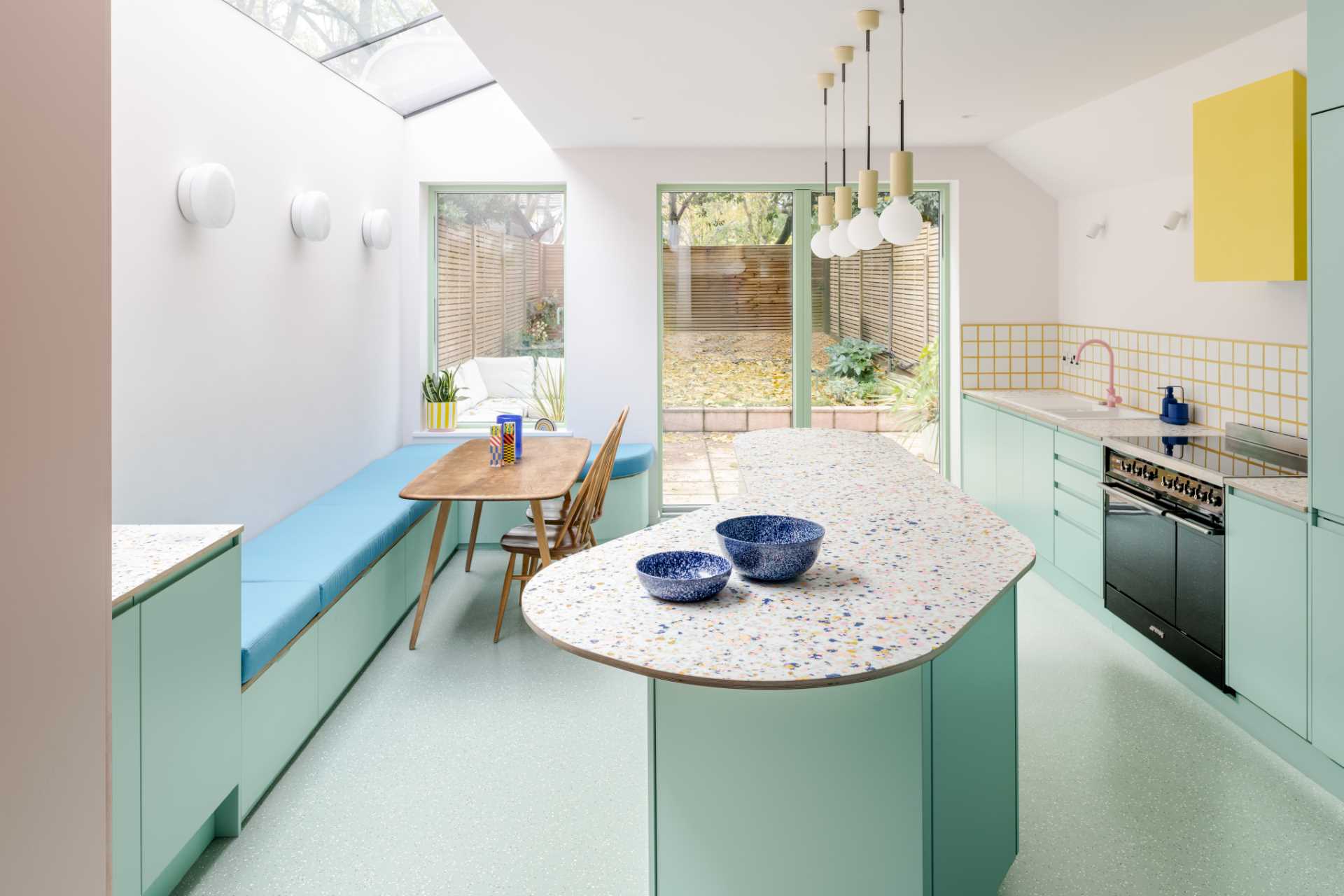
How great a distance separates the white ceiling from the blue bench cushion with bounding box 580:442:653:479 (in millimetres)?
1857

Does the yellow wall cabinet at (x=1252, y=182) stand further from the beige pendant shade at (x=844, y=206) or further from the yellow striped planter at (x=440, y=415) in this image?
the yellow striped planter at (x=440, y=415)

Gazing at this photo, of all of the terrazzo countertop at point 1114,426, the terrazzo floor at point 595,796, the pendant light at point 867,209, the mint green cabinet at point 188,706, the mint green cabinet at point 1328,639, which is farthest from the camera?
the terrazzo countertop at point 1114,426

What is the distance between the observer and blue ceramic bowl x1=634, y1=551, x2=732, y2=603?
6.24 feet

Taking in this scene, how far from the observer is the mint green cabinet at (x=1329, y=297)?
257cm

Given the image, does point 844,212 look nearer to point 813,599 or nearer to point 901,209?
point 901,209

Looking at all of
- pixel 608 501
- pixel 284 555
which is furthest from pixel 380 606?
pixel 608 501

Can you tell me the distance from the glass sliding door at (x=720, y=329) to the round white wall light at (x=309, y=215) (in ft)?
7.97

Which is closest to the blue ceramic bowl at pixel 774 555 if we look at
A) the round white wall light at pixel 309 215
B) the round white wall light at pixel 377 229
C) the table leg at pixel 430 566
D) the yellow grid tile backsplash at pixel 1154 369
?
the table leg at pixel 430 566

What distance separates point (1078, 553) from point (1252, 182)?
1.80m

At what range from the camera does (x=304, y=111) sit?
4566 millimetres

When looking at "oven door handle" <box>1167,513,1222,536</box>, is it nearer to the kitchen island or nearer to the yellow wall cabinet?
the yellow wall cabinet

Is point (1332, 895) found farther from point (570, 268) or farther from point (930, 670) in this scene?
point (570, 268)

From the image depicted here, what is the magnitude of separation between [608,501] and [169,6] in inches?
A: 128

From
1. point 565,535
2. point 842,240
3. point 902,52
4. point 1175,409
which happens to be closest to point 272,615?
point 565,535
